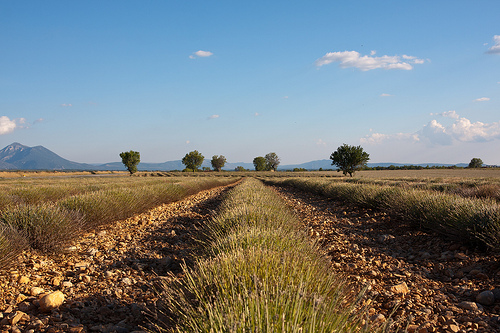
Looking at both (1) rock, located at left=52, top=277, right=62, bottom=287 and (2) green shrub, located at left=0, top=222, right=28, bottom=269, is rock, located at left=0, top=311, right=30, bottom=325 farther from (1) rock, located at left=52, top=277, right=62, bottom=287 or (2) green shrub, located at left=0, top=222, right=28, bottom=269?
(2) green shrub, located at left=0, top=222, right=28, bottom=269

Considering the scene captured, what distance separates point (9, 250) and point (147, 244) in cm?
234

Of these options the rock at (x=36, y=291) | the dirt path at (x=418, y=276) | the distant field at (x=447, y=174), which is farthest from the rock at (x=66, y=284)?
the distant field at (x=447, y=174)

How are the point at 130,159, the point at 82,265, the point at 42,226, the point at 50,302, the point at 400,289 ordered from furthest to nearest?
1. the point at 130,159
2. the point at 42,226
3. the point at 82,265
4. the point at 400,289
5. the point at 50,302

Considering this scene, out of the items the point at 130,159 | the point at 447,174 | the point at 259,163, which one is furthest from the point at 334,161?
the point at 259,163

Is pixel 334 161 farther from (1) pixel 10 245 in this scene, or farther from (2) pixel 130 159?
(2) pixel 130 159

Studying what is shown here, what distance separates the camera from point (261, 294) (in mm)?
1709

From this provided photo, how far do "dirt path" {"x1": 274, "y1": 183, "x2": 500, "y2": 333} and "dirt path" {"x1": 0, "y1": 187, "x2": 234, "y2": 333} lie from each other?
8.50 feet

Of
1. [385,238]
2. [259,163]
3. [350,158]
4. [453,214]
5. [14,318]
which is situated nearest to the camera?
[14,318]

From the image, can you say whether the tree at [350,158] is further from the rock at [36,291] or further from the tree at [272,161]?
the tree at [272,161]

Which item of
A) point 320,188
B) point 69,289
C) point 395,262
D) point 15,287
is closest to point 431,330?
point 395,262

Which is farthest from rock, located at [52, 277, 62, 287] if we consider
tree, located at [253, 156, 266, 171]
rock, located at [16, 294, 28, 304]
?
tree, located at [253, 156, 266, 171]

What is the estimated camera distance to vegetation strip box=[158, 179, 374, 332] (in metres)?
1.68

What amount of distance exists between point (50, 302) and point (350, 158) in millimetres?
38721

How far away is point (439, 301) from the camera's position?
3.33 meters
